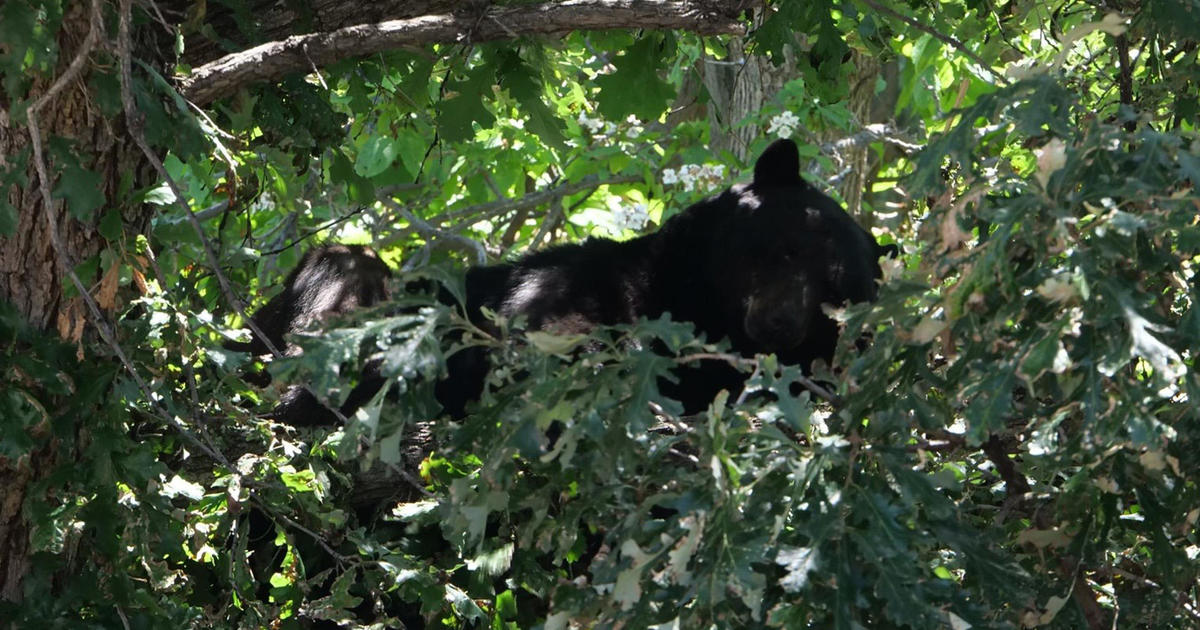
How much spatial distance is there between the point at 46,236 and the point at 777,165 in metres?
2.84

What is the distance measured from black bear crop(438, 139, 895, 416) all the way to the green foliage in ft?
1.71

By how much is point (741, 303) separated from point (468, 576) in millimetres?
1724

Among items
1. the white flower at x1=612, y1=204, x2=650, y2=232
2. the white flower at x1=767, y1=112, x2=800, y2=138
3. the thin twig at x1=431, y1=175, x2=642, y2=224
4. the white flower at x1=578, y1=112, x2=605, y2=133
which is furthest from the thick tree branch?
the thin twig at x1=431, y1=175, x2=642, y2=224

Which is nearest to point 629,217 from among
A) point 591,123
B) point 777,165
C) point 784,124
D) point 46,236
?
point 591,123

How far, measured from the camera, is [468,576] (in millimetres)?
3602

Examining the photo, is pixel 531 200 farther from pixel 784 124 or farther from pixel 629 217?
pixel 784 124

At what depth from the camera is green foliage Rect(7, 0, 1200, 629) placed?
6.61ft

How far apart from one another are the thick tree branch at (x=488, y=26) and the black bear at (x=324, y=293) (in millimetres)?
1768

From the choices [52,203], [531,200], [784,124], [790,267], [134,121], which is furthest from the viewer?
[531,200]

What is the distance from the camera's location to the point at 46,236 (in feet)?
10.3

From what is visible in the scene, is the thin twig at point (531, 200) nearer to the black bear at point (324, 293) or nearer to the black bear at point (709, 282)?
the black bear at point (324, 293)

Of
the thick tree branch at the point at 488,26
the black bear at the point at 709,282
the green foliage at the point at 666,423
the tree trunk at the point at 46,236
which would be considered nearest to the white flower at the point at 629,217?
the black bear at the point at 709,282

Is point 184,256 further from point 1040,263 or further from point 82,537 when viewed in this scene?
point 1040,263

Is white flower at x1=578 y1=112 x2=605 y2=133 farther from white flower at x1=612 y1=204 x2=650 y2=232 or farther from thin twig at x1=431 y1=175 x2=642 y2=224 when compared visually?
white flower at x1=612 y1=204 x2=650 y2=232
